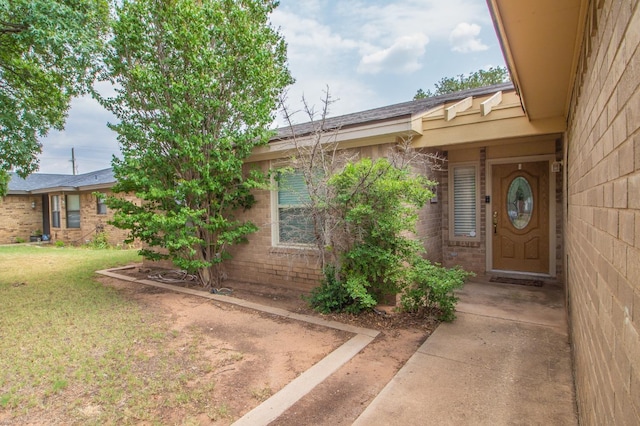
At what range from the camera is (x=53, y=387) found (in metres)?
3.11

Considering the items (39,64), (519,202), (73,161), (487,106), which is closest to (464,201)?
(519,202)

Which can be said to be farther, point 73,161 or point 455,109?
point 73,161

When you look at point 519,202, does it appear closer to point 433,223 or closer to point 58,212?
point 433,223

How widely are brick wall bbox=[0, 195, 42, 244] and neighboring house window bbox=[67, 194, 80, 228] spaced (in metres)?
3.60

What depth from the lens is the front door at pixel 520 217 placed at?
6512 mm

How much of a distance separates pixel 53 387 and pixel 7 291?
17.2ft

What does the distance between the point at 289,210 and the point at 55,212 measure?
16.6 meters

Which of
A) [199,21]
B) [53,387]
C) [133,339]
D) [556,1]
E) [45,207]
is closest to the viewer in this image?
[556,1]

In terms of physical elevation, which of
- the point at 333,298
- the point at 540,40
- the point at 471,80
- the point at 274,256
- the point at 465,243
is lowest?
the point at 333,298

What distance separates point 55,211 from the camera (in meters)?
17.3

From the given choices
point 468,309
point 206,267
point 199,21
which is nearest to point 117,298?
point 206,267

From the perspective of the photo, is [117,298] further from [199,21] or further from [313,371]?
[199,21]

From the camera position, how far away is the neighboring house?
600 inches

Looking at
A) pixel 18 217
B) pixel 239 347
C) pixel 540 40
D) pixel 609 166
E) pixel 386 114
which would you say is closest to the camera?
pixel 609 166
